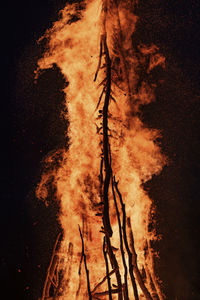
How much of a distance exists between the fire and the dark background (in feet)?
0.34

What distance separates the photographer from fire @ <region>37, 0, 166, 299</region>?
189cm

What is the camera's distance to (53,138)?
202cm

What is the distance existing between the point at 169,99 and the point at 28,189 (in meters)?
1.58

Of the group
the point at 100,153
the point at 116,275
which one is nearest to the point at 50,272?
the point at 116,275

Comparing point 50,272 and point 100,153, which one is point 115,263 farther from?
point 100,153

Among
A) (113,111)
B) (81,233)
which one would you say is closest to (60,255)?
(81,233)

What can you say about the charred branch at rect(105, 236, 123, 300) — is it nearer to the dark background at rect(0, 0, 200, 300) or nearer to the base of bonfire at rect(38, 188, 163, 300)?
the base of bonfire at rect(38, 188, 163, 300)

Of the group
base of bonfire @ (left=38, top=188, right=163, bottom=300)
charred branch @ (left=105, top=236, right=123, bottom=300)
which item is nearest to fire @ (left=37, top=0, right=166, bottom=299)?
base of bonfire @ (left=38, top=188, right=163, bottom=300)

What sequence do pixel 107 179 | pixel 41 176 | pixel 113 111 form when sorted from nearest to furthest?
pixel 107 179, pixel 113 111, pixel 41 176

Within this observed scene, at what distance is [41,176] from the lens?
2.03 metres

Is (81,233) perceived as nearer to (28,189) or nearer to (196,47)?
(28,189)

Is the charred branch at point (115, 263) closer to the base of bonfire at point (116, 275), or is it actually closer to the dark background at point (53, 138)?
the base of bonfire at point (116, 275)

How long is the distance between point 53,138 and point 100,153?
1.57 feet

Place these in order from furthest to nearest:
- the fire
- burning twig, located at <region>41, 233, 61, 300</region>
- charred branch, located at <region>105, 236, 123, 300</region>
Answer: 1. burning twig, located at <region>41, 233, 61, 300</region>
2. the fire
3. charred branch, located at <region>105, 236, 123, 300</region>
